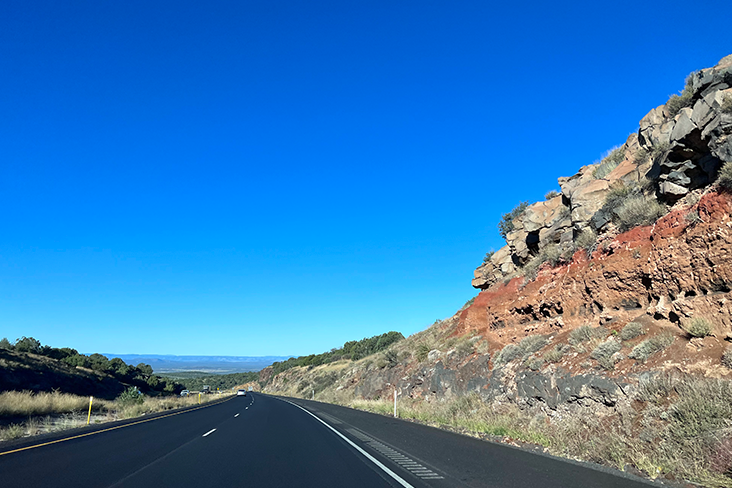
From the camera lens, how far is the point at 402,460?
31.7 feet

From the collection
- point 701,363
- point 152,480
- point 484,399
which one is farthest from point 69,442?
point 701,363

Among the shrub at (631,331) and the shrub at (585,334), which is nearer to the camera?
the shrub at (631,331)

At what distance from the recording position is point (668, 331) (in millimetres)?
10836

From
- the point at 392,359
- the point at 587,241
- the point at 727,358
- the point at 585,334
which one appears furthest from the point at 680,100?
the point at 392,359

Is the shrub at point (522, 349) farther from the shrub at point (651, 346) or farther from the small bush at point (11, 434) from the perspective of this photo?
the small bush at point (11, 434)

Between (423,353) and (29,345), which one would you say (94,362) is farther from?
(423,353)

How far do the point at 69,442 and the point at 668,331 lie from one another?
16490 millimetres

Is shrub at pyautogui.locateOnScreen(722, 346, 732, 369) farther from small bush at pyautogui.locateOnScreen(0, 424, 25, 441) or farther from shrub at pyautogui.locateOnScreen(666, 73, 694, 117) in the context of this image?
small bush at pyautogui.locateOnScreen(0, 424, 25, 441)

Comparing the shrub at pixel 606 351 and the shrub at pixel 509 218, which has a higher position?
the shrub at pixel 509 218

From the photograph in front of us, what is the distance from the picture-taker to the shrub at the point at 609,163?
2080 centimetres

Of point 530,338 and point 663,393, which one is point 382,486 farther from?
point 530,338

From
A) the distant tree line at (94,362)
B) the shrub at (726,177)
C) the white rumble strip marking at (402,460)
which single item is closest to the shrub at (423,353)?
the white rumble strip marking at (402,460)

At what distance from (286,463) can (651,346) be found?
8987 millimetres

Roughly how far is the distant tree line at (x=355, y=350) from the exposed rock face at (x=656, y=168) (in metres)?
40.3
